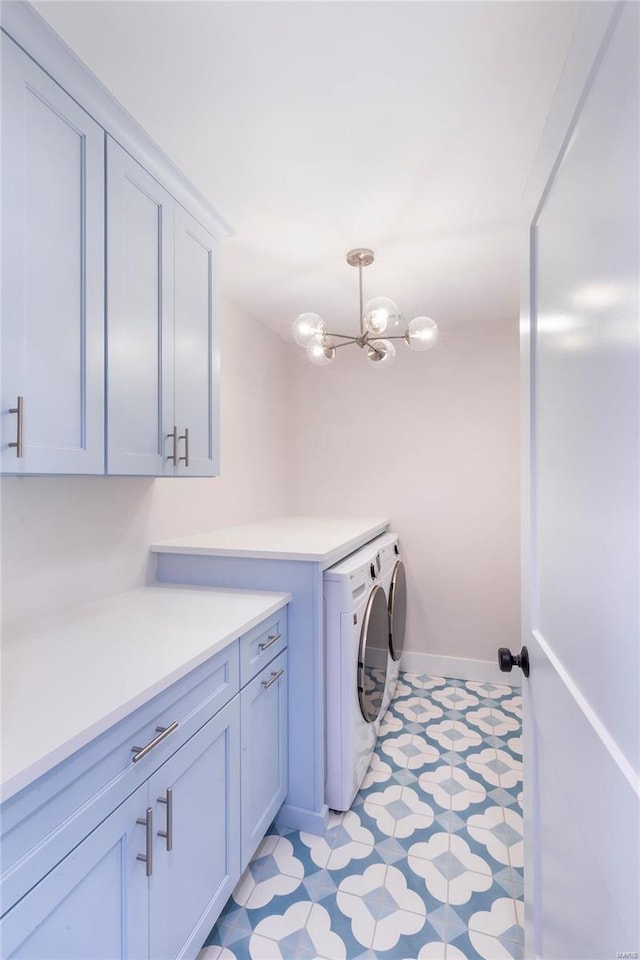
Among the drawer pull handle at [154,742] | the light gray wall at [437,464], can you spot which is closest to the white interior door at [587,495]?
the drawer pull handle at [154,742]

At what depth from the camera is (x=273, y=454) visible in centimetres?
302

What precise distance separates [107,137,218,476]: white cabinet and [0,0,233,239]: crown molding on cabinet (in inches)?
1.5

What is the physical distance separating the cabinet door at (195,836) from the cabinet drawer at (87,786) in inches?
2.7

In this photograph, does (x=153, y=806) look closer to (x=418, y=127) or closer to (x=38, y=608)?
(x=38, y=608)

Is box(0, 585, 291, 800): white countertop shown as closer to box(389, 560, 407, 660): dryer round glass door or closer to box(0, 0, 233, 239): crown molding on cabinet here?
box(389, 560, 407, 660): dryer round glass door

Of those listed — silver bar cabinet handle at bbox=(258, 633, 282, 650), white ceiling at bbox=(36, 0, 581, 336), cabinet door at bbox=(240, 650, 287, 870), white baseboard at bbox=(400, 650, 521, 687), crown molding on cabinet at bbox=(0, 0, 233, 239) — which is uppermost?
white ceiling at bbox=(36, 0, 581, 336)

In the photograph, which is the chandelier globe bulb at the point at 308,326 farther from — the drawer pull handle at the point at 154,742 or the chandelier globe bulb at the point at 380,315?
the drawer pull handle at the point at 154,742

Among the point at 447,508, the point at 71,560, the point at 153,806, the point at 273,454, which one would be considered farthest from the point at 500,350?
the point at 153,806

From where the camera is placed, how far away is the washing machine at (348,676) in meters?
1.66

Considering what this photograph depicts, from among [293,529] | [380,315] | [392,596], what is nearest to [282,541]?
[293,529]

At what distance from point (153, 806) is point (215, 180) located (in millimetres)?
1813

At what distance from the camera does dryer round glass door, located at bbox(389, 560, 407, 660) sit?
7.95 feet

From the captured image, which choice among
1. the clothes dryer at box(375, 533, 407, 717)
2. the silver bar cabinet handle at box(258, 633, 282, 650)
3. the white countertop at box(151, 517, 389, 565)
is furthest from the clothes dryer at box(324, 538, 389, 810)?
the clothes dryer at box(375, 533, 407, 717)

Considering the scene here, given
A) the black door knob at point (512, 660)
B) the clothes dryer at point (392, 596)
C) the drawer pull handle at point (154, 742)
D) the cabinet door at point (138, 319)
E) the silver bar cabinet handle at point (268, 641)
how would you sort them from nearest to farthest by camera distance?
the drawer pull handle at point (154, 742) → the black door knob at point (512, 660) → the cabinet door at point (138, 319) → the silver bar cabinet handle at point (268, 641) → the clothes dryer at point (392, 596)
